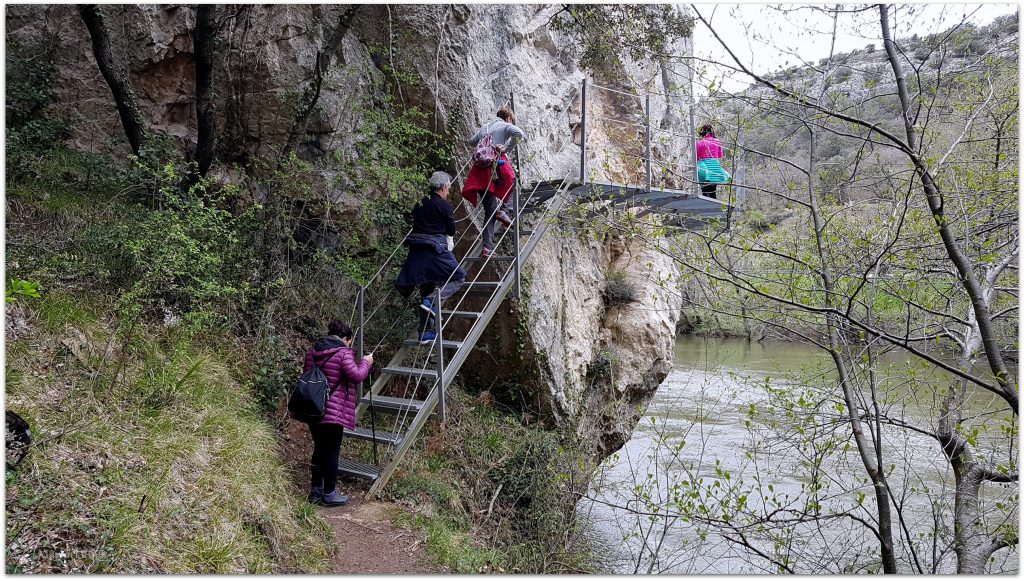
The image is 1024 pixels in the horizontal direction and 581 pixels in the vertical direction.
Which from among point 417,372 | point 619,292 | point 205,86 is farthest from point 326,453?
point 619,292

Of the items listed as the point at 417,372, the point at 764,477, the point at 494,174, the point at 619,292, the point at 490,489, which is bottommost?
the point at 764,477

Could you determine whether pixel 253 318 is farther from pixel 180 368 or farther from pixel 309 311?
pixel 180 368

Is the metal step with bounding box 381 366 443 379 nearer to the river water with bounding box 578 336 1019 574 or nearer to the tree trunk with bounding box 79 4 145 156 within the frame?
the river water with bounding box 578 336 1019 574

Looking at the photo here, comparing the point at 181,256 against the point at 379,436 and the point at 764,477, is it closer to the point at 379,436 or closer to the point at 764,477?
the point at 379,436

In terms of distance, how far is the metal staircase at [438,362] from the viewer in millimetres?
5656

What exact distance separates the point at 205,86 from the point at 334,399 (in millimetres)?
3885

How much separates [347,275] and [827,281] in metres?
5.26

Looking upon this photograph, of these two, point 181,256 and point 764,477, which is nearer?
point 181,256

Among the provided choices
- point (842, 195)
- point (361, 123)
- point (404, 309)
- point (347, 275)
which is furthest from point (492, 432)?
point (842, 195)

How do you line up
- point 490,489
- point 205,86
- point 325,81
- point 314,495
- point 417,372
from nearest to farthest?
point 314,495, point 417,372, point 205,86, point 490,489, point 325,81

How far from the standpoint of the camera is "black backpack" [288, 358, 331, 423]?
4871 mm

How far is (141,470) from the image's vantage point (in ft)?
12.6

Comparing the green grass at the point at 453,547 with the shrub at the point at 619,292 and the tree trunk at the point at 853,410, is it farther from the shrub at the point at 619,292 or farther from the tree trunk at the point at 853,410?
the shrub at the point at 619,292

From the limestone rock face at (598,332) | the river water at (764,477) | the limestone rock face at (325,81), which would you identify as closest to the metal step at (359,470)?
the river water at (764,477)
